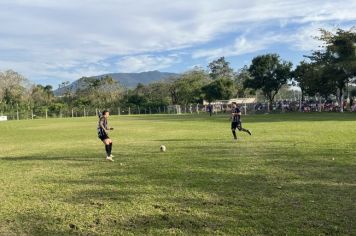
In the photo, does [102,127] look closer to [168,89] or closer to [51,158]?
[51,158]

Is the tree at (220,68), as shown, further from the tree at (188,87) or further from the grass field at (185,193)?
the grass field at (185,193)

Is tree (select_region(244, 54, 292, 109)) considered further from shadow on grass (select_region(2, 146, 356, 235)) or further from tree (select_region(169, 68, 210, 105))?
shadow on grass (select_region(2, 146, 356, 235))

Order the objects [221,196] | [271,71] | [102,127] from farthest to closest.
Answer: [271,71] < [102,127] < [221,196]

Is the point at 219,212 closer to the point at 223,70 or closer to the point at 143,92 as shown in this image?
the point at 143,92

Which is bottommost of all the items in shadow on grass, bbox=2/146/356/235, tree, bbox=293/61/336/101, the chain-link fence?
shadow on grass, bbox=2/146/356/235

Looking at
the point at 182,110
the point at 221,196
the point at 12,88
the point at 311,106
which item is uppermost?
the point at 12,88

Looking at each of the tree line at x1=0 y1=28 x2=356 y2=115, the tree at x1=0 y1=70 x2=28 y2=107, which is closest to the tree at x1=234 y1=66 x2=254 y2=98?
the tree line at x1=0 y1=28 x2=356 y2=115

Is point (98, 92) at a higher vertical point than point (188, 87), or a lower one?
lower

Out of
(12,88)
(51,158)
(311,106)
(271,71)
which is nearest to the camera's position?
(51,158)

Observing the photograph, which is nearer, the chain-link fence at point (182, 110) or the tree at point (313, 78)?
the tree at point (313, 78)

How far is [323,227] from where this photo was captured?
6094 millimetres

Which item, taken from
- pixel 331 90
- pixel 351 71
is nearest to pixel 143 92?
pixel 331 90

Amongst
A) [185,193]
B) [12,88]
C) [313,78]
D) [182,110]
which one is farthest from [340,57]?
[12,88]

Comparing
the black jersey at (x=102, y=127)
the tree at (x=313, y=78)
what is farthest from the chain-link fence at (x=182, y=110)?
the black jersey at (x=102, y=127)
